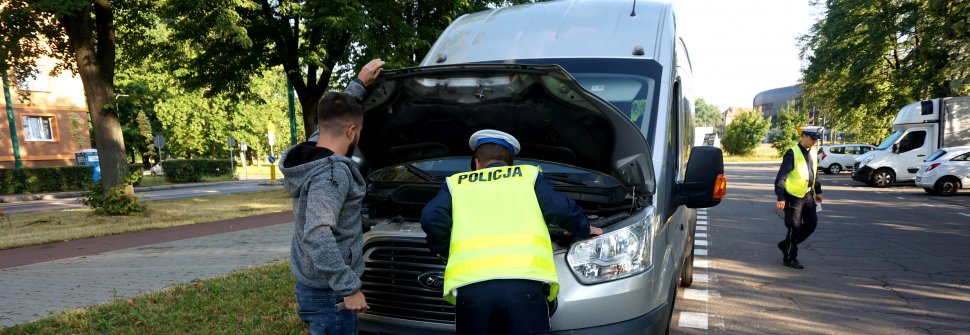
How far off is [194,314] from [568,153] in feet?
12.1

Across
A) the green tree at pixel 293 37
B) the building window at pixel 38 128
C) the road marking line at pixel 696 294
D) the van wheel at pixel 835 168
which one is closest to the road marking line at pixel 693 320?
the road marking line at pixel 696 294

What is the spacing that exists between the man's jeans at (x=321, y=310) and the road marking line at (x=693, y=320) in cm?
322

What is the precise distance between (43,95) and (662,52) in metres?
38.6

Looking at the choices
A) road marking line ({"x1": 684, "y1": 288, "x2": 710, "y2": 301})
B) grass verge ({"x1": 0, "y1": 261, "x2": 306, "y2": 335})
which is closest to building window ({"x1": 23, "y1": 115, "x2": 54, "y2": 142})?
grass verge ({"x1": 0, "y1": 261, "x2": 306, "y2": 335})

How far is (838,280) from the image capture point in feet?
20.3

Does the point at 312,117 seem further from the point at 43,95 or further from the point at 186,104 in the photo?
the point at 186,104

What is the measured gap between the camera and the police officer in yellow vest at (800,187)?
6.51 meters

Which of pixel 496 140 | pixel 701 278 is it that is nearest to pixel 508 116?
pixel 496 140

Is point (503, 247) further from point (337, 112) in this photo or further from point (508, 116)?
point (508, 116)

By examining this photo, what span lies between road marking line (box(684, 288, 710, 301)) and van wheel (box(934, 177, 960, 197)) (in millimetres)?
Answer: 14592

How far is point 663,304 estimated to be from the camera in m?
2.87

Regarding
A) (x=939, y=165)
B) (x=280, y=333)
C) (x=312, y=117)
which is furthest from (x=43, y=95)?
(x=939, y=165)

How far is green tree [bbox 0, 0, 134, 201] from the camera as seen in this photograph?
37.6 ft

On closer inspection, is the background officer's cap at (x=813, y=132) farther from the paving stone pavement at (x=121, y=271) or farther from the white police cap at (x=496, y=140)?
the paving stone pavement at (x=121, y=271)
